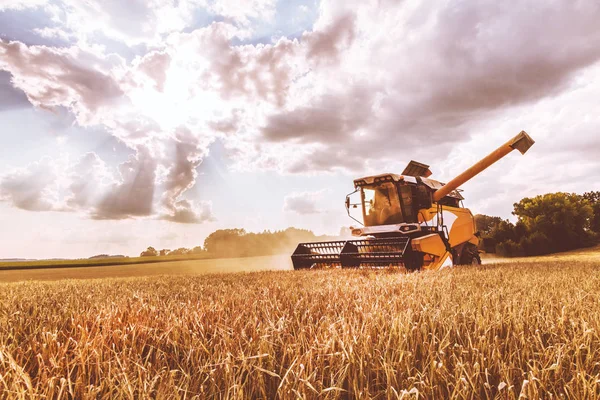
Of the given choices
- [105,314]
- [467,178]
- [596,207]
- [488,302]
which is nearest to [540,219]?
[596,207]

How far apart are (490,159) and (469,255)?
11.4ft

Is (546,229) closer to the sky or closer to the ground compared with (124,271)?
closer to the sky

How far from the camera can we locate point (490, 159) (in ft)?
35.3

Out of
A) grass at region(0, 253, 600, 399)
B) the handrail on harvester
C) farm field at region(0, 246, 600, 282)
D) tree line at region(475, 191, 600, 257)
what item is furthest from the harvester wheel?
tree line at region(475, 191, 600, 257)

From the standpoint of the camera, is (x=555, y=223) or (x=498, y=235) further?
(x=498, y=235)

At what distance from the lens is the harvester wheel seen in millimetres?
11644

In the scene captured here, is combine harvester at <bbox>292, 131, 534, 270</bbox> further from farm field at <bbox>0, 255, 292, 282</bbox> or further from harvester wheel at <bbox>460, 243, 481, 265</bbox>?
farm field at <bbox>0, 255, 292, 282</bbox>

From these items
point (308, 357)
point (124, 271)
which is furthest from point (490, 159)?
point (124, 271)

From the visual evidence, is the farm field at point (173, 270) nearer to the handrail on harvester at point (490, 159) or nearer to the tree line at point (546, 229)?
the tree line at point (546, 229)

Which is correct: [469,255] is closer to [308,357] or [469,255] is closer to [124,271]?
[308,357]

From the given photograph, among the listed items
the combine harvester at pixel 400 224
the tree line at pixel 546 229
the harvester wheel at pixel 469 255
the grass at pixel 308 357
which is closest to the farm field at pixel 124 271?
the combine harvester at pixel 400 224

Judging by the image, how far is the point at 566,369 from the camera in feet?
4.96

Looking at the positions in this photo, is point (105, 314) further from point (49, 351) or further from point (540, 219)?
point (540, 219)

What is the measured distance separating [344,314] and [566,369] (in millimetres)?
1221
